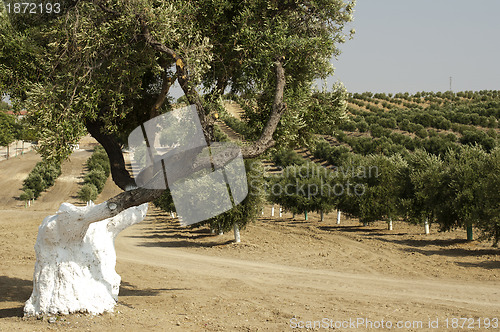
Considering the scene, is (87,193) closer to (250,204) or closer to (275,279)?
(250,204)

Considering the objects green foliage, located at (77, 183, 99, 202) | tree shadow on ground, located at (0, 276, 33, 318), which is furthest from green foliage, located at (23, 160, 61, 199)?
tree shadow on ground, located at (0, 276, 33, 318)

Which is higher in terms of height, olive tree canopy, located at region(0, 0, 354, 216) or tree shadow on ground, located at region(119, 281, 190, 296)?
olive tree canopy, located at region(0, 0, 354, 216)

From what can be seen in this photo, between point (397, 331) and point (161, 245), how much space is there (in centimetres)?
2382

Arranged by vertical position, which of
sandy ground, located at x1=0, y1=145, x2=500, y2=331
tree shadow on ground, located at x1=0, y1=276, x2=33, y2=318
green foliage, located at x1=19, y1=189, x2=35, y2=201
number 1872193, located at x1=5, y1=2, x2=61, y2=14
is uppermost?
number 1872193, located at x1=5, y1=2, x2=61, y2=14

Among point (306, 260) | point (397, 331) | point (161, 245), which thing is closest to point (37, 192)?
point (161, 245)

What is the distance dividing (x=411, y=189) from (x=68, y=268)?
106 feet

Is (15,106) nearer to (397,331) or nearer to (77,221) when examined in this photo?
(77,221)

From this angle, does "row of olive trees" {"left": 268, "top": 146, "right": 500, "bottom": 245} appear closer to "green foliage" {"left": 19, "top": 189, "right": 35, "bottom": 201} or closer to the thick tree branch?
the thick tree branch

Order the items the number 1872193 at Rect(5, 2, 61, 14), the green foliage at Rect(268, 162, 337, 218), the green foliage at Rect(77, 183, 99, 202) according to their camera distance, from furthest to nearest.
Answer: the green foliage at Rect(77, 183, 99, 202) < the green foliage at Rect(268, 162, 337, 218) < the number 1872193 at Rect(5, 2, 61, 14)

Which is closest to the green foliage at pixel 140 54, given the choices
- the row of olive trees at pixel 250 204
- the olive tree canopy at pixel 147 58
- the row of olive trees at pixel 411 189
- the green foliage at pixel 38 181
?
the olive tree canopy at pixel 147 58

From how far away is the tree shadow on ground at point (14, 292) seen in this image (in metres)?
9.55

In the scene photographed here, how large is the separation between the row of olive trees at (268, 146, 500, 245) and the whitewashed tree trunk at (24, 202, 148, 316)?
880 inches

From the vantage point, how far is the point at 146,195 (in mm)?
8859

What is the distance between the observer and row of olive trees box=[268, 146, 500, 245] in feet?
86.4
